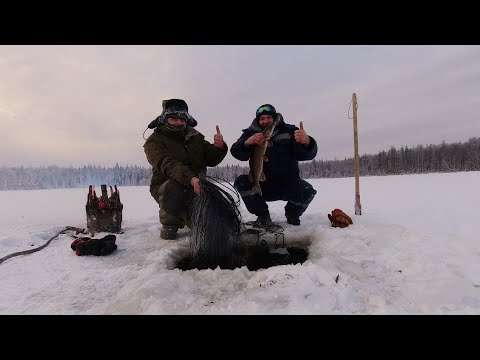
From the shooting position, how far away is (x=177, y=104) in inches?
179

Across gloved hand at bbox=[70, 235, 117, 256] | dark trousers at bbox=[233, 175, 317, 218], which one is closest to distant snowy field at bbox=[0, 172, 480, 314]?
gloved hand at bbox=[70, 235, 117, 256]

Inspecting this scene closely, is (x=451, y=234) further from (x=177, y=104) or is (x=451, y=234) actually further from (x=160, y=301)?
(x=177, y=104)

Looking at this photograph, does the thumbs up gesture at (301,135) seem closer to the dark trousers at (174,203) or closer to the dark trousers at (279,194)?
the dark trousers at (279,194)

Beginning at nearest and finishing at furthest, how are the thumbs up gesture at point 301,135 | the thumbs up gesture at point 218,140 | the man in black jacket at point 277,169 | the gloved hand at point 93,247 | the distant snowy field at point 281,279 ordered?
the distant snowy field at point 281,279, the gloved hand at point 93,247, the thumbs up gesture at point 301,135, the thumbs up gesture at point 218,140, the man in black jacket at point 277,169

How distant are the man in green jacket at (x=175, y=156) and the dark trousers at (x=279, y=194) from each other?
2.18 feet

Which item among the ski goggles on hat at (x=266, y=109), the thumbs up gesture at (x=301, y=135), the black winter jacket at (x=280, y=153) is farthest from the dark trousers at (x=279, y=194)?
the ski goggles on hat at (x=266, y=109)

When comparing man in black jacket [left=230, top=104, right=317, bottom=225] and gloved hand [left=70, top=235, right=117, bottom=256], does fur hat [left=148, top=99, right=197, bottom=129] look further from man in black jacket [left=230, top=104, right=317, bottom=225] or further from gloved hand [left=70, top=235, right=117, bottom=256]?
gloved hand [left=70, top=235, right=117, bottom=256]

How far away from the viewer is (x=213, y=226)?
351cm

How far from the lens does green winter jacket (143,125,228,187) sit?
4345 mm

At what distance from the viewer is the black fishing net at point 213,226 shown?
3.41m

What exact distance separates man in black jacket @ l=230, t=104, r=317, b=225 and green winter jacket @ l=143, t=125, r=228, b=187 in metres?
0.42

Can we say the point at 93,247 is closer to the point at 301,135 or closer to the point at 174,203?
the point at 174,203

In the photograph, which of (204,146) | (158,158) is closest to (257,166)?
(204,146)

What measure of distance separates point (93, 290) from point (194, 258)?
1.17 meters
